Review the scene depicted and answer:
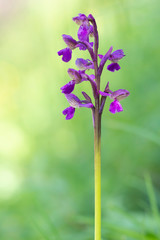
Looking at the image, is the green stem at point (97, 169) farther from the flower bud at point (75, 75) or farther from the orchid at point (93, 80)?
the flower bud at point (75, 75)

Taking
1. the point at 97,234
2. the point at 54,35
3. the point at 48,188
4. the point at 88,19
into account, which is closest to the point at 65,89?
the point at 88,19

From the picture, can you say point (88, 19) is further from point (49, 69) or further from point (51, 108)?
point (49, 69)

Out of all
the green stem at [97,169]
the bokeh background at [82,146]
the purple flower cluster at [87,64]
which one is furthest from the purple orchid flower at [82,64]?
the bokeh background at [82,146]

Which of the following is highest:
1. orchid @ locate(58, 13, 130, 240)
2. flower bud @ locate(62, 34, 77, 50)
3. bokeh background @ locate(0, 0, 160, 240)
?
bokeh background @ locate(0, 0, 160, 240)

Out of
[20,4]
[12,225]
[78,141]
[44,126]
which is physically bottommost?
[12,225]

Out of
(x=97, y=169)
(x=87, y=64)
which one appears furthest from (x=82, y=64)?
(x=97, y=169)

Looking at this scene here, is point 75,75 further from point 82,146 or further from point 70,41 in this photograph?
point 82,146

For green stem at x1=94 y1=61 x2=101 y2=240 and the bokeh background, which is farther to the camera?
the bokeh background

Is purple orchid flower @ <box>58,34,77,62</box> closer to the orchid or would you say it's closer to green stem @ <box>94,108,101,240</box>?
the orchid

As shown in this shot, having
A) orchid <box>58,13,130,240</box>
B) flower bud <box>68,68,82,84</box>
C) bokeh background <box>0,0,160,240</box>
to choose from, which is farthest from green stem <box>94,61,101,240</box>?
bokeh background <box>0,0,160,240</box>
